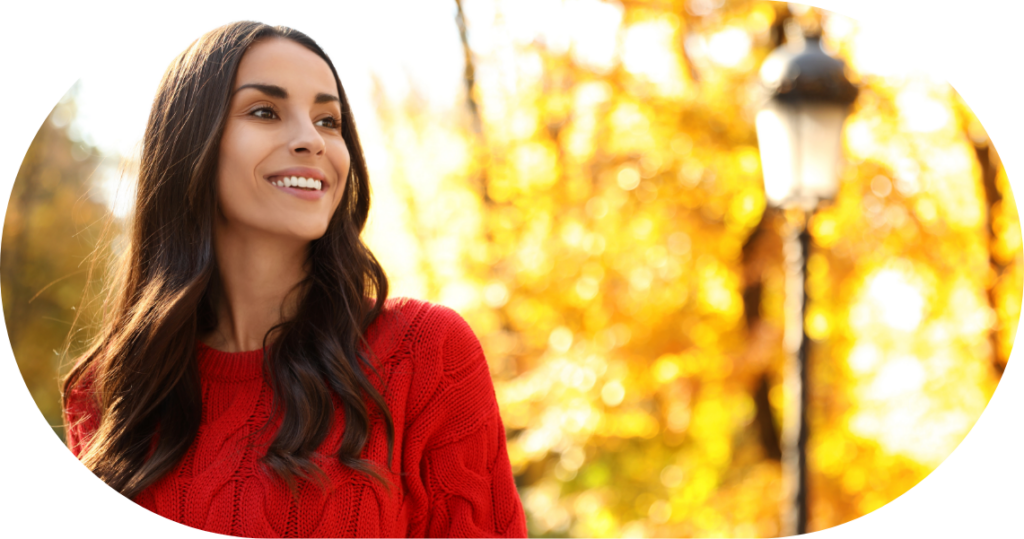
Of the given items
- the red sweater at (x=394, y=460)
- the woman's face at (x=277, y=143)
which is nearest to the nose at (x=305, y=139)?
the woman's face at (x=277, y=143)

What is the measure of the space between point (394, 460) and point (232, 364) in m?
0.49

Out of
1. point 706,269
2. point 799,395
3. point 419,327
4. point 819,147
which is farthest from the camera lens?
point 706,269

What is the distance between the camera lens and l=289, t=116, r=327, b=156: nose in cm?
157

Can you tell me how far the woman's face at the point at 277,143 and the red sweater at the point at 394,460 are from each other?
33 cm

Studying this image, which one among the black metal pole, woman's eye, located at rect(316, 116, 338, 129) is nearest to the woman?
woman's eye, located at rect(316, 116, 338, 129)

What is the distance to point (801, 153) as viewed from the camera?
342 centimetres

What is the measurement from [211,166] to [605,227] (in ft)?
11.4

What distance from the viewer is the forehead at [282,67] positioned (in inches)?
62.0

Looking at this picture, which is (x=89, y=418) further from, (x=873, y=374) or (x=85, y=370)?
(x=873, y=374)

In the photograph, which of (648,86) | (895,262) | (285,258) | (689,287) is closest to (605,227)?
(689,287)

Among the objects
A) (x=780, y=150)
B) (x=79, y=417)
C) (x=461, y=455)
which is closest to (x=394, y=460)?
(x=461, y=455)

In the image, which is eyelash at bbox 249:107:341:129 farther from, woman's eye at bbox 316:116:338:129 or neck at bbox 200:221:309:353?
neck at bbox 200:221:309:353

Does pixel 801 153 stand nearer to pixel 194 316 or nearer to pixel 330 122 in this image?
A: pixel 330 122

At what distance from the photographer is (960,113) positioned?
14.1 feet
